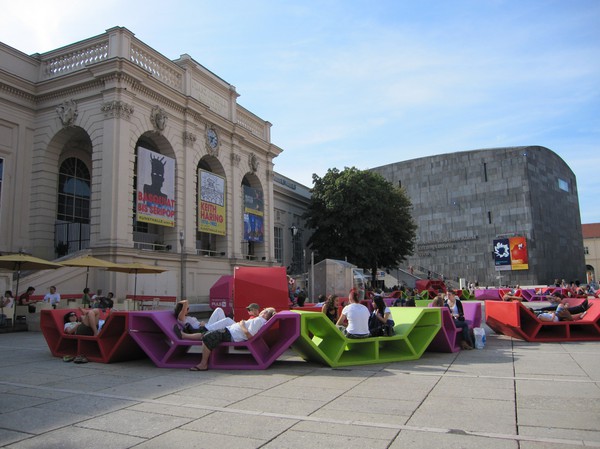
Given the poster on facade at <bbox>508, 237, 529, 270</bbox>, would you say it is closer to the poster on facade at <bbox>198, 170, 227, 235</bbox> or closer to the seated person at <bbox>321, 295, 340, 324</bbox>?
the poster on facade at <bbox>198, 170, 227, 235</bbox>

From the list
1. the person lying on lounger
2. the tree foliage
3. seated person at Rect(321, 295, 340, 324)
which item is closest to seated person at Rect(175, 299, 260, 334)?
seated person at Rect(321, 295, 340, 324)

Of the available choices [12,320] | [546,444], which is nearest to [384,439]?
[546,444]

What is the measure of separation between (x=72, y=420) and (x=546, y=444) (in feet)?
15.0

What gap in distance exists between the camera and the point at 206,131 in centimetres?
2830

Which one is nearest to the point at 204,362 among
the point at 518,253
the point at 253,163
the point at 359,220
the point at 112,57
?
the point at 112,57

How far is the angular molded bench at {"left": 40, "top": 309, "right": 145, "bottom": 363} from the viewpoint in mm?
8961

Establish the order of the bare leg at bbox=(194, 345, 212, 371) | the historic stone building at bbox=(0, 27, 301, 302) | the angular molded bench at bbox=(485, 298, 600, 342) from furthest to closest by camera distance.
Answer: the historic stone building at bbox=(0, 27, 301, 302), the angular molded bench at bbox=(485, 298, 600, 342), the bare leg at bbox=(194, 345, 212, 371)

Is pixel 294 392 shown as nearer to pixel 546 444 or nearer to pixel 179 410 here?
pixel 179 410

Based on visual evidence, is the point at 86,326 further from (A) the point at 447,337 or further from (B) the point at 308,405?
(A) the point at 447,337

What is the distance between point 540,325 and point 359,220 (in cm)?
2836

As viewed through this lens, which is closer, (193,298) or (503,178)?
(193,298)

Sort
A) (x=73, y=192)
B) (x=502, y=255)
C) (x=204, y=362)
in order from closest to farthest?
(x=204, y=362)
(x=73, y=192)
(x=502, y=255)

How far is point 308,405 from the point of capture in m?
5.52

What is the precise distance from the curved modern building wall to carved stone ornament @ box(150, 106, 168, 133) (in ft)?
207
